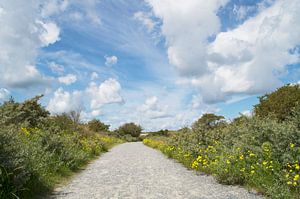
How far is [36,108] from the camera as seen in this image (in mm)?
19156

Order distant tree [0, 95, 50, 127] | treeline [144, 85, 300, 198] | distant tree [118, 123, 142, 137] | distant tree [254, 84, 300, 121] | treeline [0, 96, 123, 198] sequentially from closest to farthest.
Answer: treeline [0, 96, 123, 198], treeline [144, 85, 300, 198], distant tree [0, 95, 50, 127], distant tree [254, 84, 300, 121], distant tree [118, 123, 142, 137]

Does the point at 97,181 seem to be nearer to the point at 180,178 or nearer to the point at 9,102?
the point at 180,178

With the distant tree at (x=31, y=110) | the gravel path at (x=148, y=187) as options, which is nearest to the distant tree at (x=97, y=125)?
the distant tree at (x=31, y=110)

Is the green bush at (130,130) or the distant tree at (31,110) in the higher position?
the green bush at (130,130)

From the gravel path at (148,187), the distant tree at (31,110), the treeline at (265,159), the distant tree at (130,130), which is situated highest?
the distant tree at (130,130)

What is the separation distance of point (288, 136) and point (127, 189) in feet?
13.8

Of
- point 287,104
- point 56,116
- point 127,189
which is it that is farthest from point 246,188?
point 287,104

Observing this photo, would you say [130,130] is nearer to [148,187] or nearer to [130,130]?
[130,130]

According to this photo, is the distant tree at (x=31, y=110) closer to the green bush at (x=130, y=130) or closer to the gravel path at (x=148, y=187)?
the gravel path at (x=148, y=187)

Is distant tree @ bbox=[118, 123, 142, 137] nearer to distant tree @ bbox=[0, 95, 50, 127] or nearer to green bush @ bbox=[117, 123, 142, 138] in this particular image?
green bush @ bbox=[117, 123, 142, 138]

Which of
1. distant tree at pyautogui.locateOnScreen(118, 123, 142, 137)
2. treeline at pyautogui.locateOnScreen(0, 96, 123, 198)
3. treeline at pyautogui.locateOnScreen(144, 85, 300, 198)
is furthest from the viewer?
distant tree at pyautogui.locateOnScreen(118, 123, 142, 137)

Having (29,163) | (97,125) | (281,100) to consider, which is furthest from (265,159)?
(97,125)

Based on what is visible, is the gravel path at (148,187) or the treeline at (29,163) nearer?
the treeline at (29,163)

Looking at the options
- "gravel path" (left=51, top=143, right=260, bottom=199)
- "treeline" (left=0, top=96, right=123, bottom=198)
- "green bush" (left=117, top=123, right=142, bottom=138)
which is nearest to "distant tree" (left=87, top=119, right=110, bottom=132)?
"green bush" (left=117, top=123, right=142, bottom=138)
